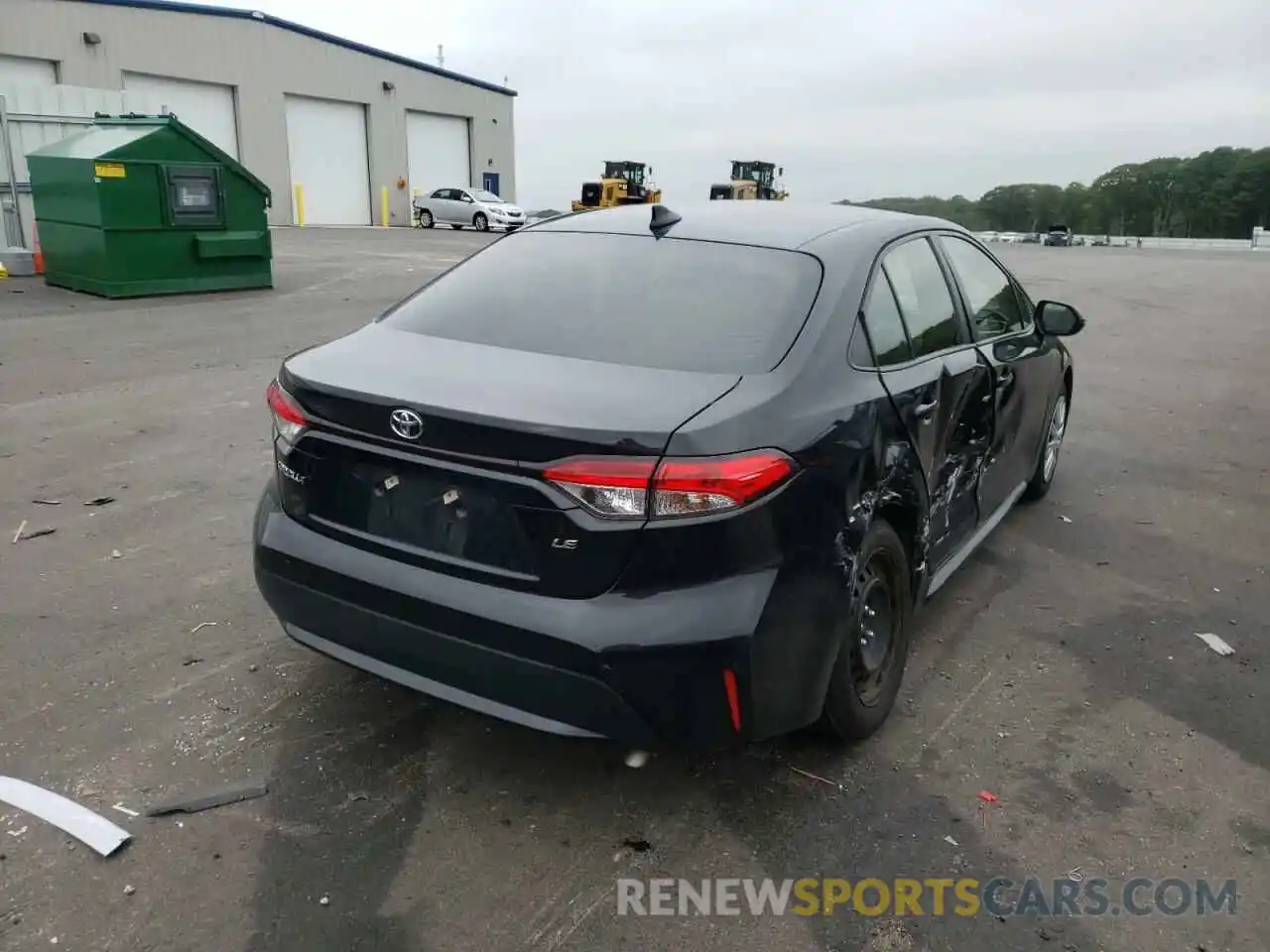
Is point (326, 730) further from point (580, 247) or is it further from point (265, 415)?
point (265, 415)

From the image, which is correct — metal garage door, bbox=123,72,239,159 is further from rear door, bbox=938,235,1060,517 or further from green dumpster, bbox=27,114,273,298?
rear door, bbox=938,235,1060,517

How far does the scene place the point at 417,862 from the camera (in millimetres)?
2621

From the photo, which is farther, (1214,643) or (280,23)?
(280,23)

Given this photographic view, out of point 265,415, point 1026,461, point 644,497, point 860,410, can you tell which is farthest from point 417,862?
point 265,415

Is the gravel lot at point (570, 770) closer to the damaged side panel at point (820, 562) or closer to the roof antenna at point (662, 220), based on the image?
the damaged side panel at point (820, 562)

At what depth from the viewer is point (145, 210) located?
12258 millimetres

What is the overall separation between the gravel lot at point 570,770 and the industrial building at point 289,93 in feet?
98.5

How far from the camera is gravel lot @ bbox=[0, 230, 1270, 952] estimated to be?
8.03ft

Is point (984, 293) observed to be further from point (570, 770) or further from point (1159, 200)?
point (1159, 200)

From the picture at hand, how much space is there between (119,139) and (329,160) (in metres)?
27.0

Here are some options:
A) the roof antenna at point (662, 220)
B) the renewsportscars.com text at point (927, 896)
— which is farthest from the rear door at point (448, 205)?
the renewsportscars.com text at point (927, 896)

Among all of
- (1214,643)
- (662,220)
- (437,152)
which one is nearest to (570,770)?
(662,220)

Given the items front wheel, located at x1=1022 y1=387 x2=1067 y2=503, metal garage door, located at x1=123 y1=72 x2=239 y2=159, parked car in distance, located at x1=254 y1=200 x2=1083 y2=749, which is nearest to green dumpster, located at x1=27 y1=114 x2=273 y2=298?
parked car in distance, located at x1=254 y1=200 x2=1083 y2=749

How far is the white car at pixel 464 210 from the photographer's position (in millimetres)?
35000
